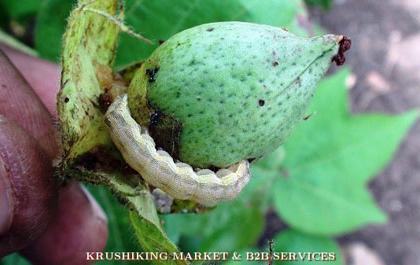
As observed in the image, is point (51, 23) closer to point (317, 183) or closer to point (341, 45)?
point (341, 45)

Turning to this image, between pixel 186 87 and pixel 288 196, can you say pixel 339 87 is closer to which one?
pixel 288 196

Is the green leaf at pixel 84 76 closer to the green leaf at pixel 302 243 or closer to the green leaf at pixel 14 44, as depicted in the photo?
the green leaf at pixel 14 44

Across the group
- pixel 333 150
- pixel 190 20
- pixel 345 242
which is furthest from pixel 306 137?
pixel 345 242

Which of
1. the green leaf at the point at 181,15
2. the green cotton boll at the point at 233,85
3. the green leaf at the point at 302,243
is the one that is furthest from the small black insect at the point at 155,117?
the green leaf at the point at 302,243

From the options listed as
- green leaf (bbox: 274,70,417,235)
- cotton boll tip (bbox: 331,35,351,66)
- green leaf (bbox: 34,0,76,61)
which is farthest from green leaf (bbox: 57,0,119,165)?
green leaf (bbox: 274,70,417,235)

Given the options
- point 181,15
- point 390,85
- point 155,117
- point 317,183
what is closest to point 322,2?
point 317,183
